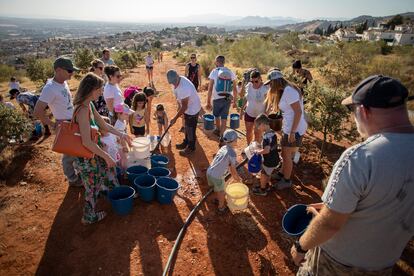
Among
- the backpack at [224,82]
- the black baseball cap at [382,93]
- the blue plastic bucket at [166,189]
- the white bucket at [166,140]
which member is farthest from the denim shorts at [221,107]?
the black baseball cap at [382,93]

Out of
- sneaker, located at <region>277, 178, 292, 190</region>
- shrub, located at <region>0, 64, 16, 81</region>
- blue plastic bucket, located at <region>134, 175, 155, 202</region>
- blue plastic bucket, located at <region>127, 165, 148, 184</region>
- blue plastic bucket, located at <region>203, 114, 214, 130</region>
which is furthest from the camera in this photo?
shrub, located at <region>0, 64, 16, 81</region>

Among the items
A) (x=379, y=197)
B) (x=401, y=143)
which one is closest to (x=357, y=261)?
(x=379, y=197)

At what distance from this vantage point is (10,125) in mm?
6262

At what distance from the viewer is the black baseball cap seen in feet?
5.07

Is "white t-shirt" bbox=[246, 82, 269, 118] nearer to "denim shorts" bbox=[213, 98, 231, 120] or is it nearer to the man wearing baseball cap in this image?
"denim shorts" bbox=[213, 98, 231, 120]

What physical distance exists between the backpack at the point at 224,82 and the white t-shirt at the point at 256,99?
2.21ft

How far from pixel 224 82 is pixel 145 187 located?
3265 mm

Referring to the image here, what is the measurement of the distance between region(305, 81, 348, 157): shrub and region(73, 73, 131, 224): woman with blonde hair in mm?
4691

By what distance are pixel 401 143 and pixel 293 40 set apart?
36829 mm

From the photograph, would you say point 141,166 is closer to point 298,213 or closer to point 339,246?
point 298,213

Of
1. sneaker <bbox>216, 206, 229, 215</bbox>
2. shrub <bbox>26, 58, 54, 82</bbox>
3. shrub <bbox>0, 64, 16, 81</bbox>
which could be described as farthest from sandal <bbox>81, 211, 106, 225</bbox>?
shrub <bbox>0, 64, 16, 81</bbox>

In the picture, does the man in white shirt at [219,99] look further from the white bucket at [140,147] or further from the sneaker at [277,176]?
the white bucket at [140,147]

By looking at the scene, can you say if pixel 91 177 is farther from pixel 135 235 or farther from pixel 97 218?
pixel 135 235

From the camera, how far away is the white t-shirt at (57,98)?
14.4 feet
